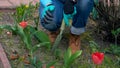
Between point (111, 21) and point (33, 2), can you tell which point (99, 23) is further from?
point (33, 2)

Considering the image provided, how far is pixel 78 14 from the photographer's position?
317 cm

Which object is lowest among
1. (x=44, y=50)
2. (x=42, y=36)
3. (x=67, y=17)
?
(x=44, y=50)

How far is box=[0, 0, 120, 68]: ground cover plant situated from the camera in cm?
305

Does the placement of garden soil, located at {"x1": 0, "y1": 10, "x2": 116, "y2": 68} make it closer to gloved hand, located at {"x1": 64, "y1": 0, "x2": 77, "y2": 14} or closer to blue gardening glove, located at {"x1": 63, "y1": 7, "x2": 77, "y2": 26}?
blue gardening glove, located at {"x1": 63, "y1": 7, "x2": 77, "y2": 26}

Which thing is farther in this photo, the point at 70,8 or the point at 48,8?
the point at 48,8

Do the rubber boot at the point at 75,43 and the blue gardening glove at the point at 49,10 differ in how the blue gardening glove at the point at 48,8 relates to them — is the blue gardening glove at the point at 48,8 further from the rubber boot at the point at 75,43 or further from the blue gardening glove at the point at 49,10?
the rubber boot at the point at 75,43

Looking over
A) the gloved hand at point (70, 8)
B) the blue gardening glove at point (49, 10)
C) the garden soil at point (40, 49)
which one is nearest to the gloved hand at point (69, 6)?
the gloved hand at point (70, 8)

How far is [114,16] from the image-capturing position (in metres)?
3.53

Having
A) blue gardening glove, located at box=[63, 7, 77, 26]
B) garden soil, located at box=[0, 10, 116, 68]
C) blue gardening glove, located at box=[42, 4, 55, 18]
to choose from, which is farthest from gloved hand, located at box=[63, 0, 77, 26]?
garden soil, located at box=[0, 10, 116, 68]

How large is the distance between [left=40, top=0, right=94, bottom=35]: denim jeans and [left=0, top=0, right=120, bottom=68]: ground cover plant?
19cm

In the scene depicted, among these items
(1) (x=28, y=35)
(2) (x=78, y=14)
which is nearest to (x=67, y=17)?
(2) (x=78, y=14)

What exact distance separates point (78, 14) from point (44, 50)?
484 millimetres

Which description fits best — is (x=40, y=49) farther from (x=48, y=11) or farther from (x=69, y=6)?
(x=69, y=6)

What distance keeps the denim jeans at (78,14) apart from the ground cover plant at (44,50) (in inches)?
7.3
